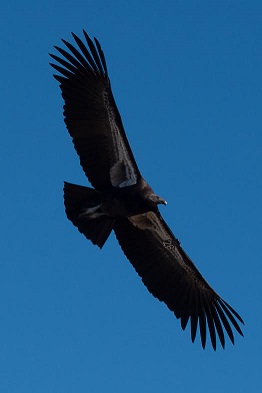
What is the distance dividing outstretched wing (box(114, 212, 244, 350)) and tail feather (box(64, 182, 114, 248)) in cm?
90

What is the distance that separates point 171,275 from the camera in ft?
67.8

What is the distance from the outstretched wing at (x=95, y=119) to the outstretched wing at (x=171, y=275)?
3.71 ft

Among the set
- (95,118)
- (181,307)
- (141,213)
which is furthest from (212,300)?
(95,118)

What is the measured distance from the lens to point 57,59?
756 inches

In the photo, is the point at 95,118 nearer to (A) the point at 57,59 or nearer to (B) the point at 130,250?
(A) the point at 57,59

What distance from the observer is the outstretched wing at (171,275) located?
66.5 ft

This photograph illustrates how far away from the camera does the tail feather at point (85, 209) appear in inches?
751

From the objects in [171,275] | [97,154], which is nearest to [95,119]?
[97,154]

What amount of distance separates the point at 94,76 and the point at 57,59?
25.6 inches

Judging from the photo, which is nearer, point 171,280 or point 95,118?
point 95,118

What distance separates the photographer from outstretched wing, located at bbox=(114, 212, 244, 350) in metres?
20.3

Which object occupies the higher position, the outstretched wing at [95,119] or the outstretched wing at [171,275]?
the outstretched wing at [95,119]

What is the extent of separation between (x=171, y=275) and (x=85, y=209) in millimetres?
2379

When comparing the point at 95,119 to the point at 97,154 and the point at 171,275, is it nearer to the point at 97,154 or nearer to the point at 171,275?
the point at 97,154
